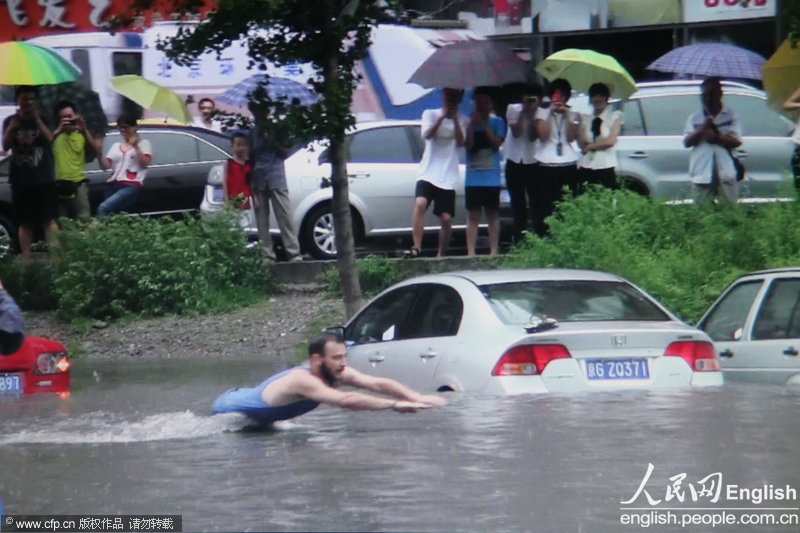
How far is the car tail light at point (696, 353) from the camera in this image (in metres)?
11.4

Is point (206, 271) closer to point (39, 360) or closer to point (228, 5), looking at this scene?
point (228, 5)

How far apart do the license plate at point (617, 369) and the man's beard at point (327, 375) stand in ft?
6.66

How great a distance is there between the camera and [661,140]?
64.3 feet

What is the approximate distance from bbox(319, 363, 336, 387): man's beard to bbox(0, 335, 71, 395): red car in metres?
2.78

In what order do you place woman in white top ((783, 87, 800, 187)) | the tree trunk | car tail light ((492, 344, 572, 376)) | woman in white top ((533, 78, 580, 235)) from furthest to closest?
woman in white top ((533, 78, 580, 235)) → woman in white top ((783, 87, 800, 187)) → the tree trunk → car tail light ((492, 344, 572, 376))

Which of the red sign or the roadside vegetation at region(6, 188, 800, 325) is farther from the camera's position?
the red sign

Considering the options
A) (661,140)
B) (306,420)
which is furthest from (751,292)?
(661,140)

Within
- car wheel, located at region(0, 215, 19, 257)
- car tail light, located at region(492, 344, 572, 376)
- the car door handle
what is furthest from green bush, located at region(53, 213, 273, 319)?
car tail light, located at region(492, 344, 572, 376)

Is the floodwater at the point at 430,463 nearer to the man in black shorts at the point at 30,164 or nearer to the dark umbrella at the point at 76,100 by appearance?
the man in black shorts at the point at 30,164

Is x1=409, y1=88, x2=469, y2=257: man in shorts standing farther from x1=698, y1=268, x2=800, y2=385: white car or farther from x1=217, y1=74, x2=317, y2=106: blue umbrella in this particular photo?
x1=698, y1=268, x2=800, y2=385: white car

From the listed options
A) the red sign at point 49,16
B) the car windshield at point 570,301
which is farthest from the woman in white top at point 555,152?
the red sign at point 49,16

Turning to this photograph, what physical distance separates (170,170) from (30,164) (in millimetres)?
3212

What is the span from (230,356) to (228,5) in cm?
378

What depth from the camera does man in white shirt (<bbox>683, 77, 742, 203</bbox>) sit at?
17.7m
